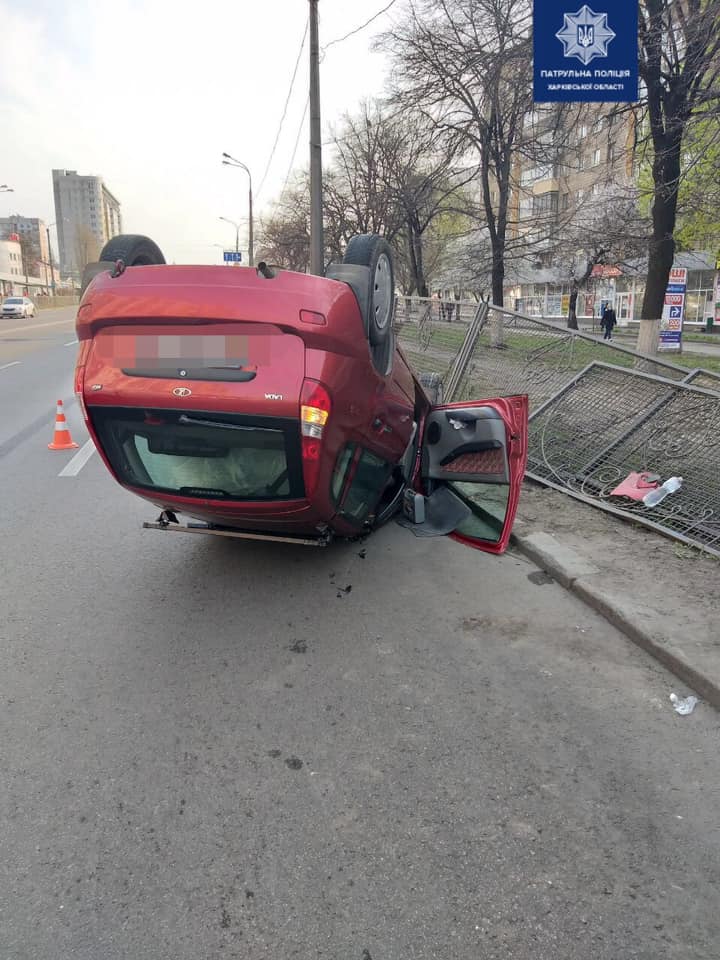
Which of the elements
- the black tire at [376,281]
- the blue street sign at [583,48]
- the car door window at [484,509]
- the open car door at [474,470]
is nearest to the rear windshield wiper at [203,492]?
the black tire at [376,281]

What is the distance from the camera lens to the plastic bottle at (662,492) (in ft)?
19.2

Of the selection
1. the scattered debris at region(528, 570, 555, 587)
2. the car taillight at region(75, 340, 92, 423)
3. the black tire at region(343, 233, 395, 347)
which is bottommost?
the scattered debris at region(528, 570, 555, 587)

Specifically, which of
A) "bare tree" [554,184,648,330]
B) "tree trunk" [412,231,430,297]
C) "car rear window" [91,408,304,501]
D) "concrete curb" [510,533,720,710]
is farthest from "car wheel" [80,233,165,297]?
"tree trunk" [412,231,430,297]

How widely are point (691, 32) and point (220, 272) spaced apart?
8318mm

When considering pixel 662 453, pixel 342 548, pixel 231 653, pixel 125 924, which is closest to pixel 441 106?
pixel 662 453

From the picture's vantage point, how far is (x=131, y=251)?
185 inches

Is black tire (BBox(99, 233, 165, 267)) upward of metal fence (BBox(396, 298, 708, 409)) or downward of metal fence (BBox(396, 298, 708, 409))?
upward

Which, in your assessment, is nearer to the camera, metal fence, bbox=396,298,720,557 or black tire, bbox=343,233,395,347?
black tire, bbox=343,233,395,347

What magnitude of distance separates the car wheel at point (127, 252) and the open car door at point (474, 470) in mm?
2545

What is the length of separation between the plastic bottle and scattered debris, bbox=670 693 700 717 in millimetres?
2677

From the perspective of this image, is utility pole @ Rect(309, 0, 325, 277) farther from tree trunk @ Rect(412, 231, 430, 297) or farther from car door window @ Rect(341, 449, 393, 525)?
Result: tree trunk @ Rect(412, 231, 430, 297)

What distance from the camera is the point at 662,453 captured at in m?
6.33

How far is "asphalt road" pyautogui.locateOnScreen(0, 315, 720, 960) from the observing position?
2.17m

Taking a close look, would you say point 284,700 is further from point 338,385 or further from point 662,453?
point 662,453
